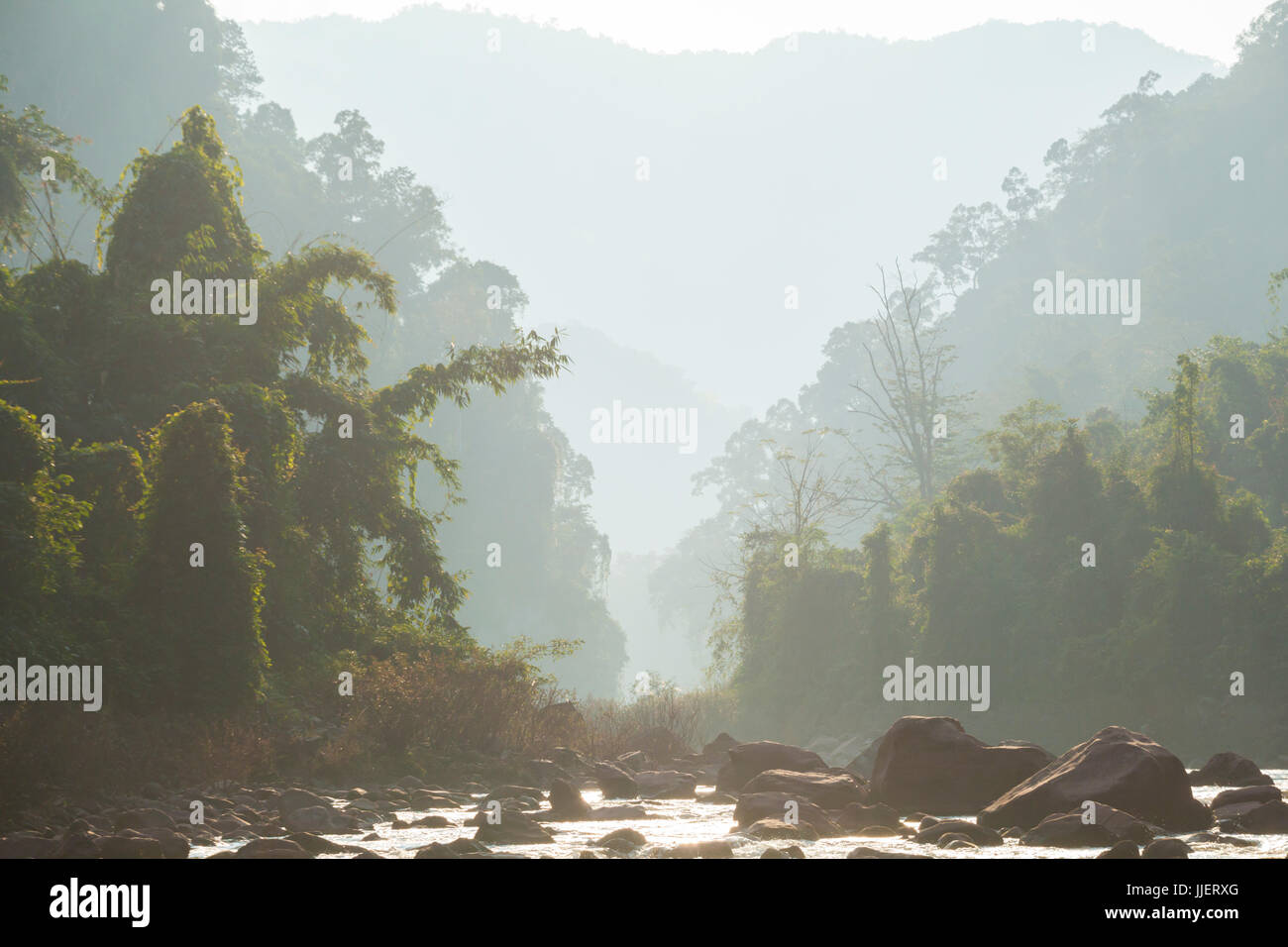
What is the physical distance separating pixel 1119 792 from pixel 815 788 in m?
3.15

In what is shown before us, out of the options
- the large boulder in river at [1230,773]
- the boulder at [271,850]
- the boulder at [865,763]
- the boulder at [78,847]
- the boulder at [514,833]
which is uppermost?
the boulder at [78,847]

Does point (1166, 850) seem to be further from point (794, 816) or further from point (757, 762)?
point (757, 762)

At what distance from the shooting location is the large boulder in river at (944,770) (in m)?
10.2

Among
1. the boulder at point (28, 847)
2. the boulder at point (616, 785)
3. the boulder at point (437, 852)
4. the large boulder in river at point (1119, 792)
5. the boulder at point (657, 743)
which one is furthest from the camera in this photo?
the boulder at point (657, 743)

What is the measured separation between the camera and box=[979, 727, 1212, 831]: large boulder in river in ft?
27.9

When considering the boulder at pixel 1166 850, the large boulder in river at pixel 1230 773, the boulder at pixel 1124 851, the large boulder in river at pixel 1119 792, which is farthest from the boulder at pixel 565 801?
the large boulder in river at pixel 1230 773

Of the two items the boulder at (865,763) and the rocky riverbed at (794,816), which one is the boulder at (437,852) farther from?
the boulder at (865,763)

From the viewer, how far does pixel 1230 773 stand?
1258 cm

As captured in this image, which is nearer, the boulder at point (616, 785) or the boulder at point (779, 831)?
the boulder at point (779, 831)

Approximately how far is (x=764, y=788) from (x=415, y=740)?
17.2 feet

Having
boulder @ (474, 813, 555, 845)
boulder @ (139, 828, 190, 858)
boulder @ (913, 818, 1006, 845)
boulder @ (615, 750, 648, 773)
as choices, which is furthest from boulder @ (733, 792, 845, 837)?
boulder @ (615, 750, 648, 773)

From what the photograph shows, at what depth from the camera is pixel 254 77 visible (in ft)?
204

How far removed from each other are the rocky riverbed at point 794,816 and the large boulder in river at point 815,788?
2cm
